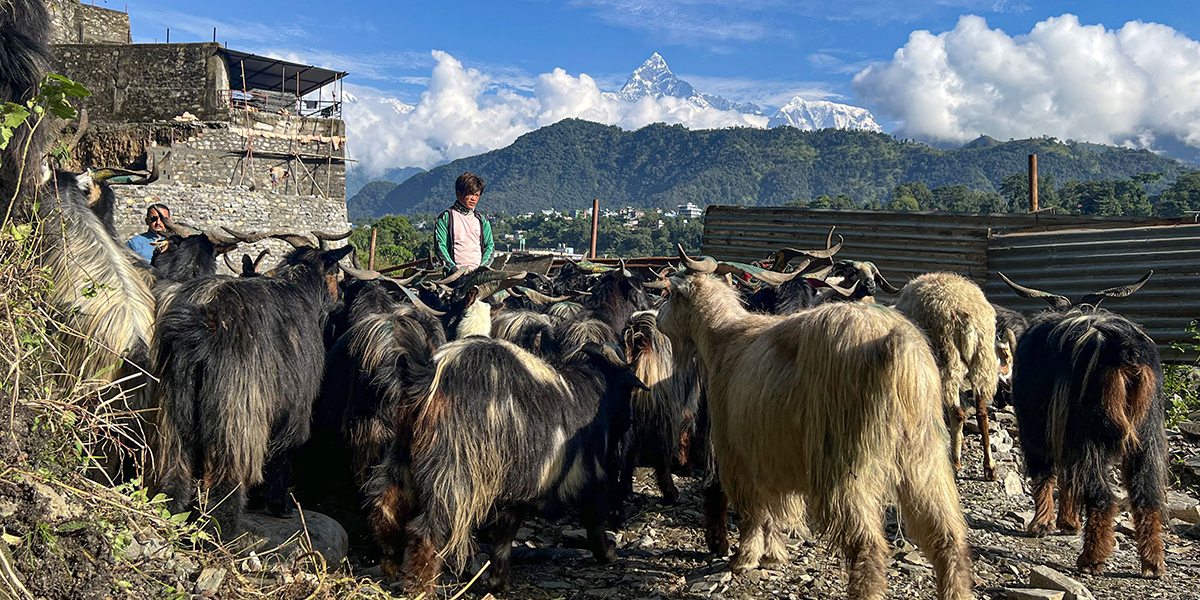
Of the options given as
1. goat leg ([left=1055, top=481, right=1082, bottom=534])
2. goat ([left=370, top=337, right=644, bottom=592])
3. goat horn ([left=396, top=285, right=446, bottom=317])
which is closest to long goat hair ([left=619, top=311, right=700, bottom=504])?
Answer: goat ([left=370, top=337, right=644, bottom=592])

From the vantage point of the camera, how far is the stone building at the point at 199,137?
24000 mm

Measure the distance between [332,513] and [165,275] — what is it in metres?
2.44

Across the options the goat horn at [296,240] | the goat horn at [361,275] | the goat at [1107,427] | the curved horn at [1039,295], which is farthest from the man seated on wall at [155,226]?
the curved horn at [1039,295]

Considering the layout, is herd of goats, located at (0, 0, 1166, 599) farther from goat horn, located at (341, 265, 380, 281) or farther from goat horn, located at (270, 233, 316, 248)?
goat horn, located at (270, 233, 316, 248)

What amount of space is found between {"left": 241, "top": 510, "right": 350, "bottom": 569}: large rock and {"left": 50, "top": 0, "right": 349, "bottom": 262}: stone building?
20294mm

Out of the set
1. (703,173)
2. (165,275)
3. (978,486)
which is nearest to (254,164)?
(165,275)

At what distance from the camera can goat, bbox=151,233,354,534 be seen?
13.5 feet

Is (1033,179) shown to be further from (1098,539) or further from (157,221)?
(157,221)

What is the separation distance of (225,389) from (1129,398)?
535 cm

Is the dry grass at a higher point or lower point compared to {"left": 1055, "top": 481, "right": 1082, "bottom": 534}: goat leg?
higher

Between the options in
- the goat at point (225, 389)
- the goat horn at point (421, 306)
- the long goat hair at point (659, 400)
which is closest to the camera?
the goat at point (225, 389)

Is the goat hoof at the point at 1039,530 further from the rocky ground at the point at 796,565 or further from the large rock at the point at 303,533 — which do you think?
the large rock at the point at 303,533

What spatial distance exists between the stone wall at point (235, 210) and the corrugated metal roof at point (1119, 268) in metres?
17.5

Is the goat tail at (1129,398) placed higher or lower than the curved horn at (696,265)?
lower
